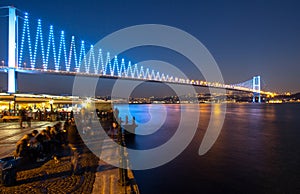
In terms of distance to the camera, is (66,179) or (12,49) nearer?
(66,179)

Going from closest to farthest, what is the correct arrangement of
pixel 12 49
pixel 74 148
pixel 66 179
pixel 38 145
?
pixel 66 179, pixel 74 148, pixel 38 145, pixel 12 49

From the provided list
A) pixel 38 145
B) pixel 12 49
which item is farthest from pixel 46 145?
pixel 12 49

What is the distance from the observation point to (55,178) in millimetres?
5977

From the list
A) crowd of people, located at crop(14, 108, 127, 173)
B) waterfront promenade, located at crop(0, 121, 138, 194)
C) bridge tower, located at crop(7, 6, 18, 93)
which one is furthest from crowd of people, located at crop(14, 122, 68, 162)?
bridge tower, located at crop(7, 6, 18, 93)

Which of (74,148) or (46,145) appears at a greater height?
(74,148)

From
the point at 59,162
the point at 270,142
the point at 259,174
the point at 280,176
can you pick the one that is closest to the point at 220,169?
the point at 259,174

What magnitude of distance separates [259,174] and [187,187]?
3.96m

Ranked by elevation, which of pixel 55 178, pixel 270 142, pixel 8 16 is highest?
pixel 8 16

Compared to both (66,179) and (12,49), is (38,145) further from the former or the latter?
(12,49)

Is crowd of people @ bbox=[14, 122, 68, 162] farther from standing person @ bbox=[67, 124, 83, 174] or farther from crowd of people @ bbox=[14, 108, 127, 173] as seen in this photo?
standing person @ bbox=[67, 124, 83, 174]

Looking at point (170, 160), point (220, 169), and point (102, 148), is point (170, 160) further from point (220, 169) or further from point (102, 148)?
point (102, 148)

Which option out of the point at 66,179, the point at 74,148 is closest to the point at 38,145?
the point at 74,148

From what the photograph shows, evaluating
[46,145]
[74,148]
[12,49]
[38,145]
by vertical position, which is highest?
[12,49]

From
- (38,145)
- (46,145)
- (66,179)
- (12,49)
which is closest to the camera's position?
(66,179)
